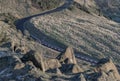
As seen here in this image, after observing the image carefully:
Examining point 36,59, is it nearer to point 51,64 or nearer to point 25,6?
point 51,64

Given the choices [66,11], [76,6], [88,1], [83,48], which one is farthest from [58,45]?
[88,1]

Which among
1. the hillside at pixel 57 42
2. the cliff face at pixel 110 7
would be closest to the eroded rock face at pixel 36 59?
the hillside at pixel 57 42

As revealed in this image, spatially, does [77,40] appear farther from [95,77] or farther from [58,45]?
[95,77]

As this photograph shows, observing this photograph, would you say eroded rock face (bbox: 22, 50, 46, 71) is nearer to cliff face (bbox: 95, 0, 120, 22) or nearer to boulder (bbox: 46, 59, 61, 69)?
boulder (bbox: 46, 59, 61, 69)

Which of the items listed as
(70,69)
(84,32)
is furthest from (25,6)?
(70,69)

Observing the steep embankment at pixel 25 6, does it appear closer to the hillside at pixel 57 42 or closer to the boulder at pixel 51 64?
the hillside at pixel 57 42

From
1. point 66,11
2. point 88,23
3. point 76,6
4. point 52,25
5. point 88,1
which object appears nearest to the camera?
point 52,25

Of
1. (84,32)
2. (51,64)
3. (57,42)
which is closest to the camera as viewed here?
(51,64)

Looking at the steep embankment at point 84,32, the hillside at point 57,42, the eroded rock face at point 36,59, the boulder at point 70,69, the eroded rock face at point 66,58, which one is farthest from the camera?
the steep embankment at point 84,32
